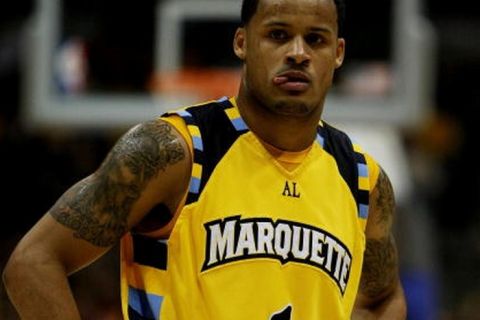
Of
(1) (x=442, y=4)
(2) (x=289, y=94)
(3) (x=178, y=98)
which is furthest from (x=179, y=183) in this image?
(1) (x=442, y=4)

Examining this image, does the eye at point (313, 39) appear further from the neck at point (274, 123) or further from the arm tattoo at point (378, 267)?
the arm tattoo at point (378, 267)

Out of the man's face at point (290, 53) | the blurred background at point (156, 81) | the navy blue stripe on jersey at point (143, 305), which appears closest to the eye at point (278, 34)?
the man's face at point (290, 53)

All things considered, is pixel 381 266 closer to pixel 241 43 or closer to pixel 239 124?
pixel 239 124

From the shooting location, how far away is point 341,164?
15.6 feet

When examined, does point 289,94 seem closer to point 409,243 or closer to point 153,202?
point 153,202

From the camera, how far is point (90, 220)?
424cm

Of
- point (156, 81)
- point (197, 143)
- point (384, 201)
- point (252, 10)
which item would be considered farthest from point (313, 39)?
point (156, 81)

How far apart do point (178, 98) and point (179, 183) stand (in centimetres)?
552

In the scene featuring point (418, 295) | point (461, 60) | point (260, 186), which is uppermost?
point (260, 186)

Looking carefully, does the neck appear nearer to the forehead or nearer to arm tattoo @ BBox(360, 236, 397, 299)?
the forehead

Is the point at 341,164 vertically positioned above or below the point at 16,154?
above

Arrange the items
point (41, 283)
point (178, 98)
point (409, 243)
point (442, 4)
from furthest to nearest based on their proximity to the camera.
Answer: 1. point (442, 4)
2. point (409, 243)
3. point (178, 98)
4. point (41, 283)

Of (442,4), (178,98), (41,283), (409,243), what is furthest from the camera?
(442,4)

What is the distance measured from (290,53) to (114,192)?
703mm
